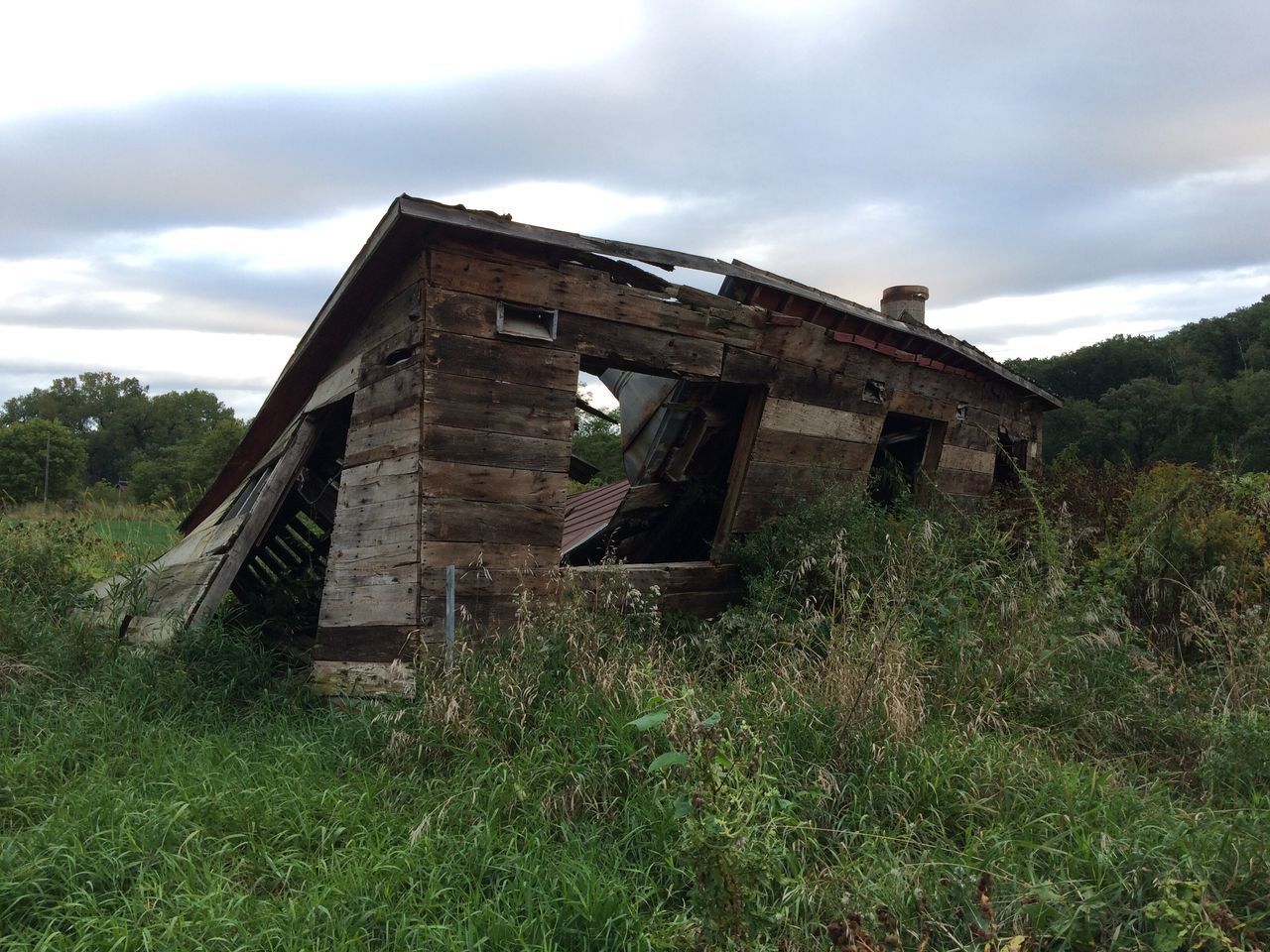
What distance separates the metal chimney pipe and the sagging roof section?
1.05 m

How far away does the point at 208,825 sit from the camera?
141 inches

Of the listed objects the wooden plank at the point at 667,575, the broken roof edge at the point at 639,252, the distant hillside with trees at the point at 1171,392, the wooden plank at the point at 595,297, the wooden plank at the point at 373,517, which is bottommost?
the wooden plank at the point at 667,575

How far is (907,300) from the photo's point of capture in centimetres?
970

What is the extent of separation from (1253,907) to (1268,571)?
451cm

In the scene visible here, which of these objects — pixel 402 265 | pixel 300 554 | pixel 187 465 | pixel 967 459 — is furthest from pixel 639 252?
pixel 187 465

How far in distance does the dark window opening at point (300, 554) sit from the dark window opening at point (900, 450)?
4965 mm

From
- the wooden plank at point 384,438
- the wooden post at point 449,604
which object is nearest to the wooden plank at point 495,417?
the wooden plank at point 384,438

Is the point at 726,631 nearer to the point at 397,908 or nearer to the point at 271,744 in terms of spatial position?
the point at 271,744

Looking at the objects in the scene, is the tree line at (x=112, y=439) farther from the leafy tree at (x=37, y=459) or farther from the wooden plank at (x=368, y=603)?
the wooden plank at (x=368, y=603)

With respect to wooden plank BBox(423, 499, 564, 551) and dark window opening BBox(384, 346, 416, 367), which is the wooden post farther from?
dark window opening BBox(384, 346, 416, 367)

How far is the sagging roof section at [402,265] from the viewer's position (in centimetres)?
524

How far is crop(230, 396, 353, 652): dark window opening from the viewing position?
7041mm

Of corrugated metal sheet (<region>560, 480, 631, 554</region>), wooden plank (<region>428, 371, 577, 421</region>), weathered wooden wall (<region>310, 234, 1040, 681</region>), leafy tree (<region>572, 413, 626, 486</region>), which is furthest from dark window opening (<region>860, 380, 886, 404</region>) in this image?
leafy tree (<region>572, 413, 626, 486</region>)

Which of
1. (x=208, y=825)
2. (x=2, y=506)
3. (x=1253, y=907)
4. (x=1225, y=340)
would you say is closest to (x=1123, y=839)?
(x=1253, y=907)
